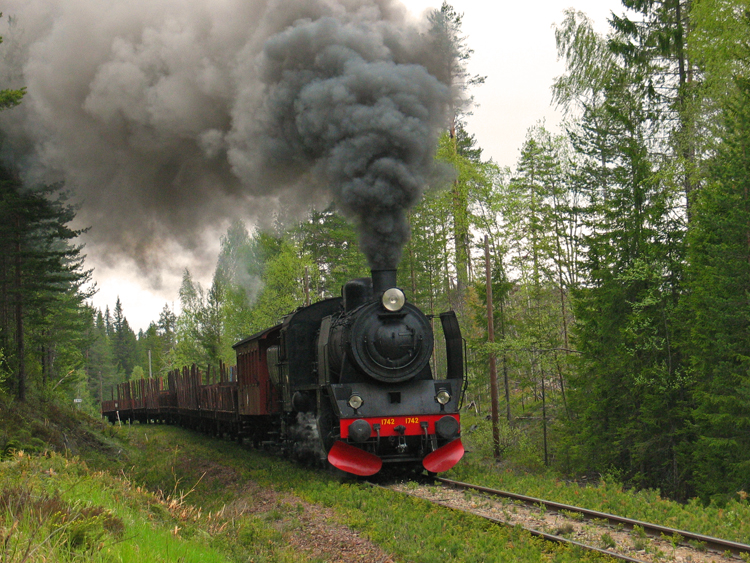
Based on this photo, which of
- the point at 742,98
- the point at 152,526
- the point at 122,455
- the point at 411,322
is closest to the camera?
the point at 152,526

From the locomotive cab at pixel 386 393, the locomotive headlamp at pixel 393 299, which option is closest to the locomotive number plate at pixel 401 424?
the locomotive cab at pixel 386 393

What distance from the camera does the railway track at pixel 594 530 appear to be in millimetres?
6070

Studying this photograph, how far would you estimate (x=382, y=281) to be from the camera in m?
11.0

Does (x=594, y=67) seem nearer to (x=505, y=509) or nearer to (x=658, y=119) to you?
(x=658, y=119)

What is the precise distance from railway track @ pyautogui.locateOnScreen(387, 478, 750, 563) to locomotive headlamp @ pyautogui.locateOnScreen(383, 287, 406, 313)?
2.74 meters

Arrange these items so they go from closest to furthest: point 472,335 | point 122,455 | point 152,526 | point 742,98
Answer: point 152,526, point 742,98, point 122,455, point 472,335

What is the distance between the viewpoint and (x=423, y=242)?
30.2 m

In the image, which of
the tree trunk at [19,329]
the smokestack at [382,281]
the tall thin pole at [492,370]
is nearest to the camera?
the smokestack at [382,281]

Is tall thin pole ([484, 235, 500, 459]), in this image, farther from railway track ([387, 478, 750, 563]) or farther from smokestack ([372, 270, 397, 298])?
railway track ([387, 478, 750, 563])

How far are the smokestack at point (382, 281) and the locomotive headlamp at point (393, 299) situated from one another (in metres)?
0.43

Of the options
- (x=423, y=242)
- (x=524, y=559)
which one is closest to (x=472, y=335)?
(x=423, y=242)

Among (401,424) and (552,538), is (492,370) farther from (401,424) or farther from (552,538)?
(552,538)

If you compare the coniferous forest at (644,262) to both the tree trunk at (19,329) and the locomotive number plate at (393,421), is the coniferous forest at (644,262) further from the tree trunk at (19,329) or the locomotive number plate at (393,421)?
the locomotive number plate at (393,421)

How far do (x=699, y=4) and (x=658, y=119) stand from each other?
3181mm
